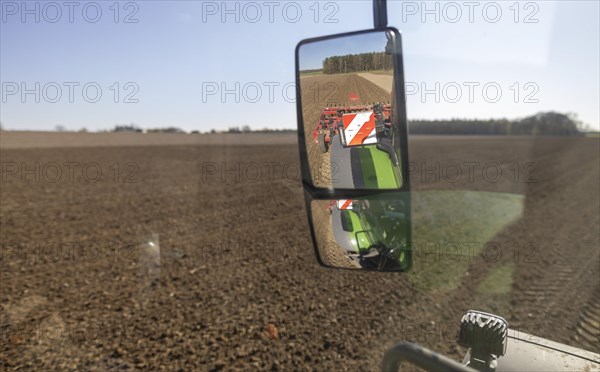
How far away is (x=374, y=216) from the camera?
215 cm

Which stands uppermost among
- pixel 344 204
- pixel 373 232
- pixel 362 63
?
pixel 362 63

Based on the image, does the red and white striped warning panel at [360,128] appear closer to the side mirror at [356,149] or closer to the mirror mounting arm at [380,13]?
the side mirror at [356,149]

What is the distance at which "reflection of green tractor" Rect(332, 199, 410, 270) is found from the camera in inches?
83.0

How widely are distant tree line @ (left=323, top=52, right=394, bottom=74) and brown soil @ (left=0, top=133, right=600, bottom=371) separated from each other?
10.5 ft

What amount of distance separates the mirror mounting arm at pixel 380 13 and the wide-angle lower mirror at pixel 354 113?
0.17 feet

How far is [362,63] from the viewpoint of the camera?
183cm

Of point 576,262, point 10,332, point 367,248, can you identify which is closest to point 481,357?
point 367,248

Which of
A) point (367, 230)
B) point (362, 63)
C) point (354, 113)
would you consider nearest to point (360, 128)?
point (354, 113)

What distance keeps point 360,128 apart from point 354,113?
69 mm

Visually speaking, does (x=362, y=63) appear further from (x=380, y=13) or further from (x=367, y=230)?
(x=367, y=230)

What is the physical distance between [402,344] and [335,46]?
4.73ft

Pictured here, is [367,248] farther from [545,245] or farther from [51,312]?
[545,245]

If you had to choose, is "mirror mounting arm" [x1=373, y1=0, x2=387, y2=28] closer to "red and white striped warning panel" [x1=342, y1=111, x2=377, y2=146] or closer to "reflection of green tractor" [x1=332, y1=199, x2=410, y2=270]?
"red and white striped warning panel" [x1=342, y1=111, x2=377, y2=146]

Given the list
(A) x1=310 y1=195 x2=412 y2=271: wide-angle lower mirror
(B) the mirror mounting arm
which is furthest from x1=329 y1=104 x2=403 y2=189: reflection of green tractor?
(B) the mirror mounting arm
